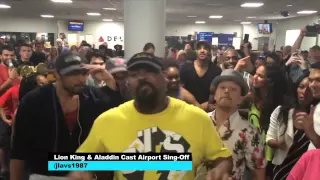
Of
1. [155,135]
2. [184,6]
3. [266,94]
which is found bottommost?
[266,94]

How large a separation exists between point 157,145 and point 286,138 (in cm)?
145

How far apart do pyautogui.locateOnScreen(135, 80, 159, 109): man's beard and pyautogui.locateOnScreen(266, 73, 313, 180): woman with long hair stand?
132 centimetres

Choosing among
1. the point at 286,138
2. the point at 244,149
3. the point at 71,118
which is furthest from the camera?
the point at 286,138

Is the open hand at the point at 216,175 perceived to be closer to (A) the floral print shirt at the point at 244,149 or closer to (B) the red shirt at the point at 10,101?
(A) the floral print shirt at the point at 244,149

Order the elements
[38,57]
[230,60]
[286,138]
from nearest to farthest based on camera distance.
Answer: [286,138], [230,60], [38,57]

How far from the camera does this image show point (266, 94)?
356 cm

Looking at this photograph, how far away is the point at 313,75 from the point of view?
2.79 m

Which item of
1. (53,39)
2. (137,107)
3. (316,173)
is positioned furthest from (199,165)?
(53,39)

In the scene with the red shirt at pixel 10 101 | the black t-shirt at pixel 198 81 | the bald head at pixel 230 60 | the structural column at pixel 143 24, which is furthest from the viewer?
the structural column at pixel 143 24

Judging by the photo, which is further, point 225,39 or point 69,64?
point 225,39

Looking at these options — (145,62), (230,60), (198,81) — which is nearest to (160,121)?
(145,62)

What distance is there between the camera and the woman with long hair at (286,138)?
2.60m

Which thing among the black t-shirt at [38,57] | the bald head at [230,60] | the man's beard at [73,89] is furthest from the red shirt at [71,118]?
the black t-shirt at [38,57]

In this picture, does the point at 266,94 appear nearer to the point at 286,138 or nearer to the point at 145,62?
the point at 286,138
